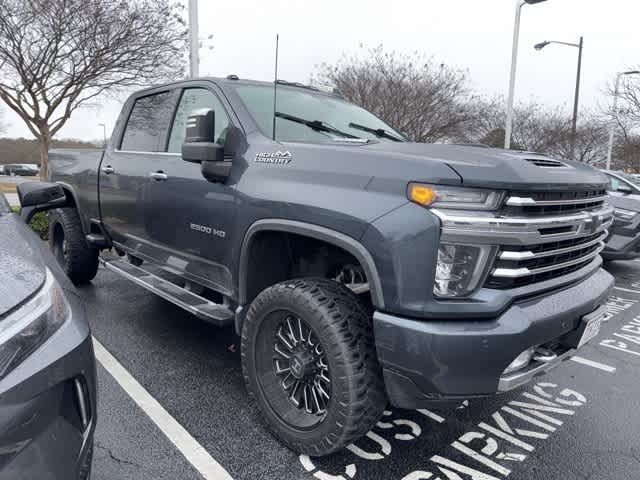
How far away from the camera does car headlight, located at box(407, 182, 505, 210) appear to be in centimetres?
197

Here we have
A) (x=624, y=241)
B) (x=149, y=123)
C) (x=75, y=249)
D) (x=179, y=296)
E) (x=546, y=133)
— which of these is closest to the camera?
(x=179, y=296)

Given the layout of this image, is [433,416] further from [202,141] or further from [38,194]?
[38,194]

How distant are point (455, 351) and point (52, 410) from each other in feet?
4.58

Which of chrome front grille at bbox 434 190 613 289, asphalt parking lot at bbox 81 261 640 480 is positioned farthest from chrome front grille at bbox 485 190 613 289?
asphalt parking lot at bbox 81 261 640 480

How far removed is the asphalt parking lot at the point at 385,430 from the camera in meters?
2.38

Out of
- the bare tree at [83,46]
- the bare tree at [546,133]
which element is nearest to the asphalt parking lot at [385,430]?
the bare tree at [83,46]

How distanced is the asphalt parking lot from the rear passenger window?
1576 mm

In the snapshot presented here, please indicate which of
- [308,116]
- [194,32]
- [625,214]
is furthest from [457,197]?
[194,32]

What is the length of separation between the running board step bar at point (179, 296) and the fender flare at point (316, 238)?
181mm

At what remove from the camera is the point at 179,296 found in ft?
10.9

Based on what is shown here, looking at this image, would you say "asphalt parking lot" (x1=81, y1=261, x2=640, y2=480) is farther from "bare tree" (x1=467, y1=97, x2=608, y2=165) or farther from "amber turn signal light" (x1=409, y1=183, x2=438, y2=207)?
"bare tree" (x1=467, y1=97, x2=608, y2=165)

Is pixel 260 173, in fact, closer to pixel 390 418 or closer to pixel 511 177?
pixel 511 177

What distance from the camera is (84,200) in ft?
15.7

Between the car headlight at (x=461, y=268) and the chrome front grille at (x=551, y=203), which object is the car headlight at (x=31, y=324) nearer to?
the car headlight at (x=461, y=268)
